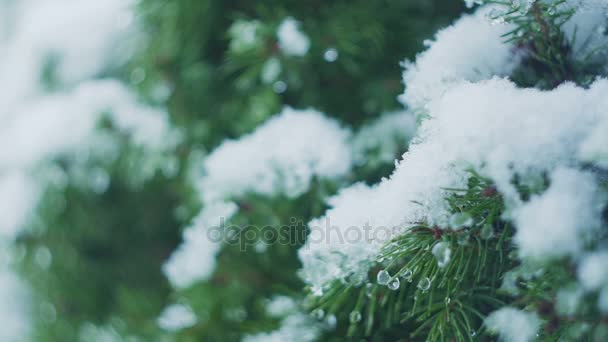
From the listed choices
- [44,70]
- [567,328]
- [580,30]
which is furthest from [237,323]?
[44,70]

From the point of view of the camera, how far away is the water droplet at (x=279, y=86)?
0.74 metres

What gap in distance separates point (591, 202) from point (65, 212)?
3.27 ft

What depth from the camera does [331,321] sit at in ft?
1.95

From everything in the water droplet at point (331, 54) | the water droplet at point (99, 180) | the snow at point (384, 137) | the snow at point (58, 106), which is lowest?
the snow at point (384, 137)

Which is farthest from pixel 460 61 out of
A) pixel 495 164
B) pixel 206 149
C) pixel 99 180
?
pixel 99 180

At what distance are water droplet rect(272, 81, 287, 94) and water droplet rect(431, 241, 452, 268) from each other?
413mm

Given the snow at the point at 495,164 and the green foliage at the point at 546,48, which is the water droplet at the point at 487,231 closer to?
the snow at the point at 495,164

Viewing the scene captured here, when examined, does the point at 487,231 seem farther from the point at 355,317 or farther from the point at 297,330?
the point at 297,330

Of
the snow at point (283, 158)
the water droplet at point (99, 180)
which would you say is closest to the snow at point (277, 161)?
the snow at point (283, 158)

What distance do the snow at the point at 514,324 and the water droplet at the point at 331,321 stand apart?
7.7 inches

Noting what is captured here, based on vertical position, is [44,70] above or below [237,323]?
above

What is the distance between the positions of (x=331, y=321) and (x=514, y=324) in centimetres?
24

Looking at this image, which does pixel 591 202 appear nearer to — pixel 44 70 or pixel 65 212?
pixel 65 212

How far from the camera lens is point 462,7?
781mm
